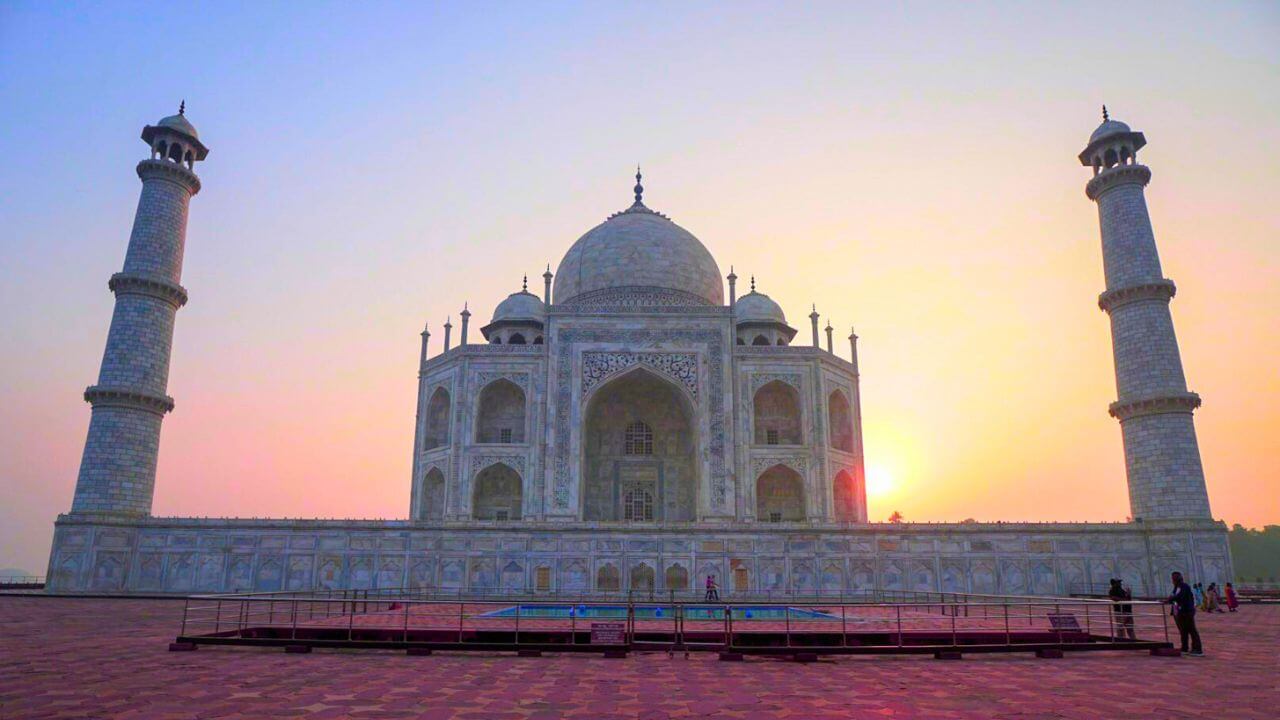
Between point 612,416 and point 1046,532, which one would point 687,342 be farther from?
point 1046,532

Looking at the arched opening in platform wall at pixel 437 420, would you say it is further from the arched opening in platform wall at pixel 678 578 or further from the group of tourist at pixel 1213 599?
the group of tourist at pixel 1213 599

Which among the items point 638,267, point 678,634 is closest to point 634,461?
point 638,267

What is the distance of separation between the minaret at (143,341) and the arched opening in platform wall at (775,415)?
1871cm

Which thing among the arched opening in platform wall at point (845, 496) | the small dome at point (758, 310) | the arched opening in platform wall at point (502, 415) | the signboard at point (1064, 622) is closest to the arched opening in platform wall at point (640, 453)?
the arched opening in platform wall at point (502, 415)

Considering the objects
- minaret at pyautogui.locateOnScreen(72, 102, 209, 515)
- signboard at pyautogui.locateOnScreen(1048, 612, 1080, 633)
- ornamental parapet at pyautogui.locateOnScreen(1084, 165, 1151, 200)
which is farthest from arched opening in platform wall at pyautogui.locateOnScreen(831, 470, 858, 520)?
minaret at pyautogui.locateOnScreen(72, 102, 209, 515)

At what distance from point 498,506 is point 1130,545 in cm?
1865

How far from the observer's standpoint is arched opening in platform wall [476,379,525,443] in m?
29.1

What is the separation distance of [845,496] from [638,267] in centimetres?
1199

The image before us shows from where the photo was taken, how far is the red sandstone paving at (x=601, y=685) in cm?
579

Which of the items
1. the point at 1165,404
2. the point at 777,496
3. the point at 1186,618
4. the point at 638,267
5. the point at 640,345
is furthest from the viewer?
the point at 638,267

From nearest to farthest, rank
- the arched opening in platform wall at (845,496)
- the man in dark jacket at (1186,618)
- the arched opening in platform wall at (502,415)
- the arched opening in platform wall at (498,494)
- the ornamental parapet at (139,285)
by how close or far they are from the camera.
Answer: the man in dark jacket at (1186,618) < the ornamental parapet at (139,285) < the arched opening in platform wall at (498,494) < the arched opening in platform wall at (845,496) < the arched opening in platform wall at (502,415)

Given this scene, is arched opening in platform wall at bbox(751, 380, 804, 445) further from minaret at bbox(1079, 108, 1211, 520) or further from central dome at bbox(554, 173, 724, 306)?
minaret at bbox(1079, 108, 1211, 520)

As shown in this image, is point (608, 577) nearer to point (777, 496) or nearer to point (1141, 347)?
point (777, 496)

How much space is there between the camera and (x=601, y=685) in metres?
6.96
